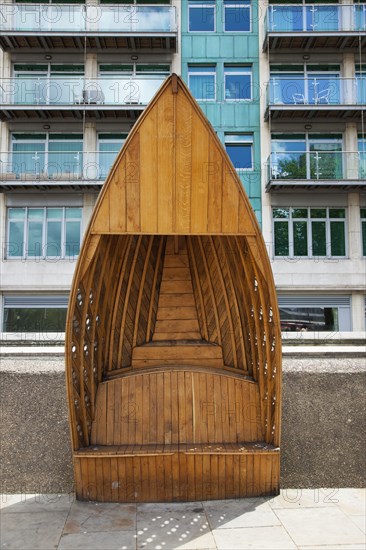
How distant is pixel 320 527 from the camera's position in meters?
4.95

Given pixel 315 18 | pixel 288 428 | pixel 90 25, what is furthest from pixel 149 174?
pixel 315 18

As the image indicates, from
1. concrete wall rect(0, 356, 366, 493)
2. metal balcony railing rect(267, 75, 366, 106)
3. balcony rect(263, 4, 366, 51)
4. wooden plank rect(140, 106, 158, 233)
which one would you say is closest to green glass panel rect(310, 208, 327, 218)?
metal balcony railing rect(267, 75, 366, 106)

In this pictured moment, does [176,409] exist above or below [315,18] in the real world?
below

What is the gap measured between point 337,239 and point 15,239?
432 inches

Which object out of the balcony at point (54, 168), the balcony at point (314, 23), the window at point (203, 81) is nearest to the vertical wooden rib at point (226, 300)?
the balcony at point (54, 168)

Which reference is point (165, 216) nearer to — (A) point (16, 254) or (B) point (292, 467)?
(B) point (292, 467)

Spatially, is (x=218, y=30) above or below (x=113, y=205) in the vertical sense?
above

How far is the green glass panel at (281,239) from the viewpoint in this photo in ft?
52.8

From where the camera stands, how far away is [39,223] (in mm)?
16234

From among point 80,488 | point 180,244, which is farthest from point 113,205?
point 80,488

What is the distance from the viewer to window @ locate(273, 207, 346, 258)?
16125mm

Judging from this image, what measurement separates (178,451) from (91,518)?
1.18 metres

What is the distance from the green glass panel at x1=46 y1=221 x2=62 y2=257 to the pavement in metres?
10.8

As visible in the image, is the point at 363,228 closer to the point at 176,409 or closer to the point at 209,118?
the point at 209,118
